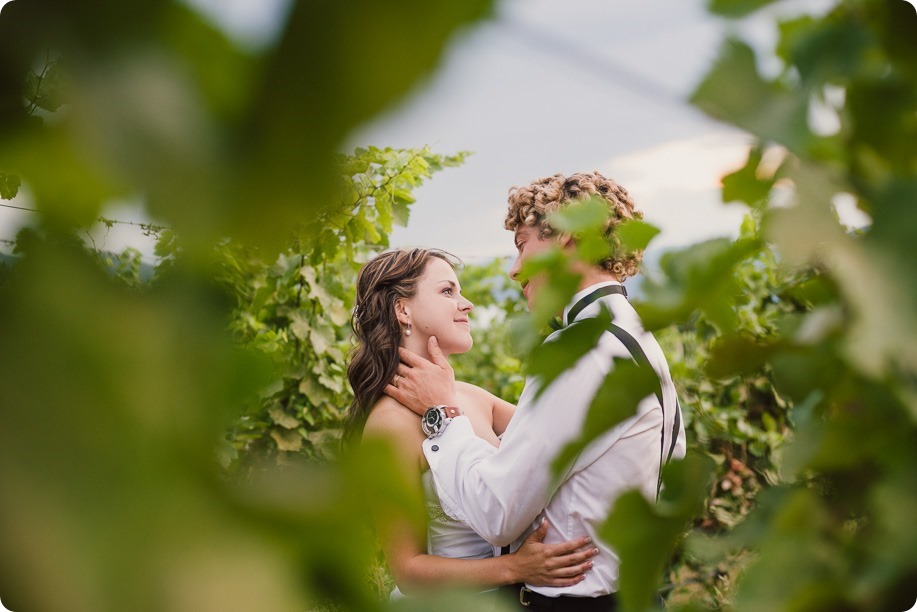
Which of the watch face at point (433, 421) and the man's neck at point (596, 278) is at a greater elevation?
the man's neck at point (596, 278)

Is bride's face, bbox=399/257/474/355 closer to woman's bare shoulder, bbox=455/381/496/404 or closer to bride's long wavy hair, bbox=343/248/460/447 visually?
bride's long wavy hair, bbox=343/248/460/447

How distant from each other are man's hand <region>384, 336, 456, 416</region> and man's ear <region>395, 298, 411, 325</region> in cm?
14

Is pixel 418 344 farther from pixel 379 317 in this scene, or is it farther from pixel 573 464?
pixel 573 464

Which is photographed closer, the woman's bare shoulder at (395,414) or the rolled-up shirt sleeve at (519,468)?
the rolled-up shirt sleeve at (519,468)

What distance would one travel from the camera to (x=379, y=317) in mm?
2961

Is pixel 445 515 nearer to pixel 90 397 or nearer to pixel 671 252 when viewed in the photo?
pixel 671 252

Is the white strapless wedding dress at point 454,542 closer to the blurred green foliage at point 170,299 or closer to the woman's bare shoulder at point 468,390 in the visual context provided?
the woman's bare shoulder at point 468,390

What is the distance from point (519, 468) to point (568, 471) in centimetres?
14

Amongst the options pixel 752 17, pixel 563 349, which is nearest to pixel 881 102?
pixel 752 17

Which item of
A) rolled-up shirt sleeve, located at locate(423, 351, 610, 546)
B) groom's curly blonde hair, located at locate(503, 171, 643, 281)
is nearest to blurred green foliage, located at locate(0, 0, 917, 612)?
rolled-up shirt sleeve, located at locate(423, 351, 610, 546)

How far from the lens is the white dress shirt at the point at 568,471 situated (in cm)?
186

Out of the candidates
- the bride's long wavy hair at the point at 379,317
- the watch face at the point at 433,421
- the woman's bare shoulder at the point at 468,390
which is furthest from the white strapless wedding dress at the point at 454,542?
the woman's bare shoulder at the point at 468,390

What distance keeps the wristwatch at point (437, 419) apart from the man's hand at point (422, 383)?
0.29 feet

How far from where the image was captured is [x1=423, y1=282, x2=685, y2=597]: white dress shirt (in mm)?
1864
